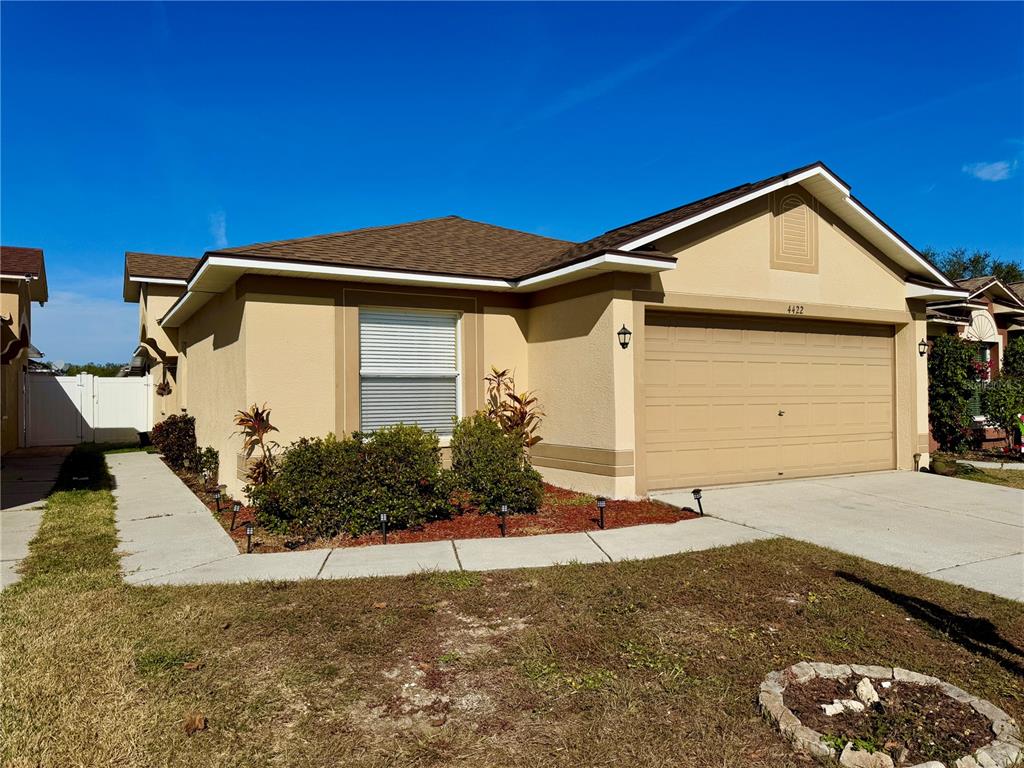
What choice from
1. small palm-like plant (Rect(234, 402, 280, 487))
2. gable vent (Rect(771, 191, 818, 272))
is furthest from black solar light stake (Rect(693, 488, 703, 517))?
small palm-like plant (Rect(234, 402, 280, 487))

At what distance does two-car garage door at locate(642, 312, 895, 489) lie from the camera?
9219mm

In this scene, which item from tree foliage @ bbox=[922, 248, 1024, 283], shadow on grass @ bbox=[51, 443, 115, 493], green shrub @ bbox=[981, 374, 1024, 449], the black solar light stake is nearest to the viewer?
the black solar light stake

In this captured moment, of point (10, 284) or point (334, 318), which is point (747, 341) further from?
point (10, 284)

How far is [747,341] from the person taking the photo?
9945 millimetres

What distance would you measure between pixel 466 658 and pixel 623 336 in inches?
218

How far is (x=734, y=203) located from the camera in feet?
30.3

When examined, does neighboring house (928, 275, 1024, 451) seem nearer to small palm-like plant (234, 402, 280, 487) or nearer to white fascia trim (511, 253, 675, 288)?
white fascia trim (511, 253, 675, 288)

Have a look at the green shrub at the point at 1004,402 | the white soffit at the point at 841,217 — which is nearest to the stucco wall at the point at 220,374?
the white soffit at the point at 841,217

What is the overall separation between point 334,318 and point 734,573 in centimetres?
608

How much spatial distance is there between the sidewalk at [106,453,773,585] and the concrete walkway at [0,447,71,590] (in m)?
0.91

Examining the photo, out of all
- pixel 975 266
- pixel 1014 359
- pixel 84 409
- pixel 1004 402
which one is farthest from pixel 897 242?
pixel 975 266

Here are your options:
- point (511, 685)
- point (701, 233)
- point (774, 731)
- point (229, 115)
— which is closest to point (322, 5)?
point (229, 115)

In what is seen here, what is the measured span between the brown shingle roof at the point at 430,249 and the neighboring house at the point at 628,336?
Result: 6cm

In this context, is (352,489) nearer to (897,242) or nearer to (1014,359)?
(897,242)
